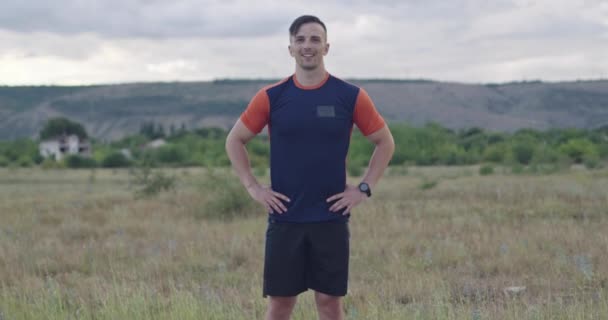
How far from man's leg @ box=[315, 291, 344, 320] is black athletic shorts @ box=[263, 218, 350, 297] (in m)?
0.06

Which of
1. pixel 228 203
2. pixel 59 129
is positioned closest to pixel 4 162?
pixel 59 129

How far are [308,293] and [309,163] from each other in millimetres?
2993

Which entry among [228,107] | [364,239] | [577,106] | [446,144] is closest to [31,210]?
[364,239]

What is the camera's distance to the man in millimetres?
4312

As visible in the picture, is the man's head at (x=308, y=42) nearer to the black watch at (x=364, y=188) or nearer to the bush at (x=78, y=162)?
the black watch at (x=364, y=188)

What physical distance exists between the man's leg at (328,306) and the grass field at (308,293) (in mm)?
975

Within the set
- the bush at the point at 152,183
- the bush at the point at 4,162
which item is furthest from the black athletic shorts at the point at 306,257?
the bush at the point at 4,162

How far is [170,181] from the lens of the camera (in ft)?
72.0

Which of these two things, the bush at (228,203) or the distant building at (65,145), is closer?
the bush at (228,203)

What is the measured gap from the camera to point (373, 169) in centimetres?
463

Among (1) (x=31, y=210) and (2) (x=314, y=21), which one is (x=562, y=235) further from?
(1) (x=31, y=210)

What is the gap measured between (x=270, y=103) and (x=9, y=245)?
24.0ft

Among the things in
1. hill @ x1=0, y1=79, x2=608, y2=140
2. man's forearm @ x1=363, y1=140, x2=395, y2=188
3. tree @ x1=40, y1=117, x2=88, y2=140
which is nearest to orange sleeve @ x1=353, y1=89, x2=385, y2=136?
man's forearm @ x1=363, y1=140, x2=395, y2=188

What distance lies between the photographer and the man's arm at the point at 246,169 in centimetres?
437
